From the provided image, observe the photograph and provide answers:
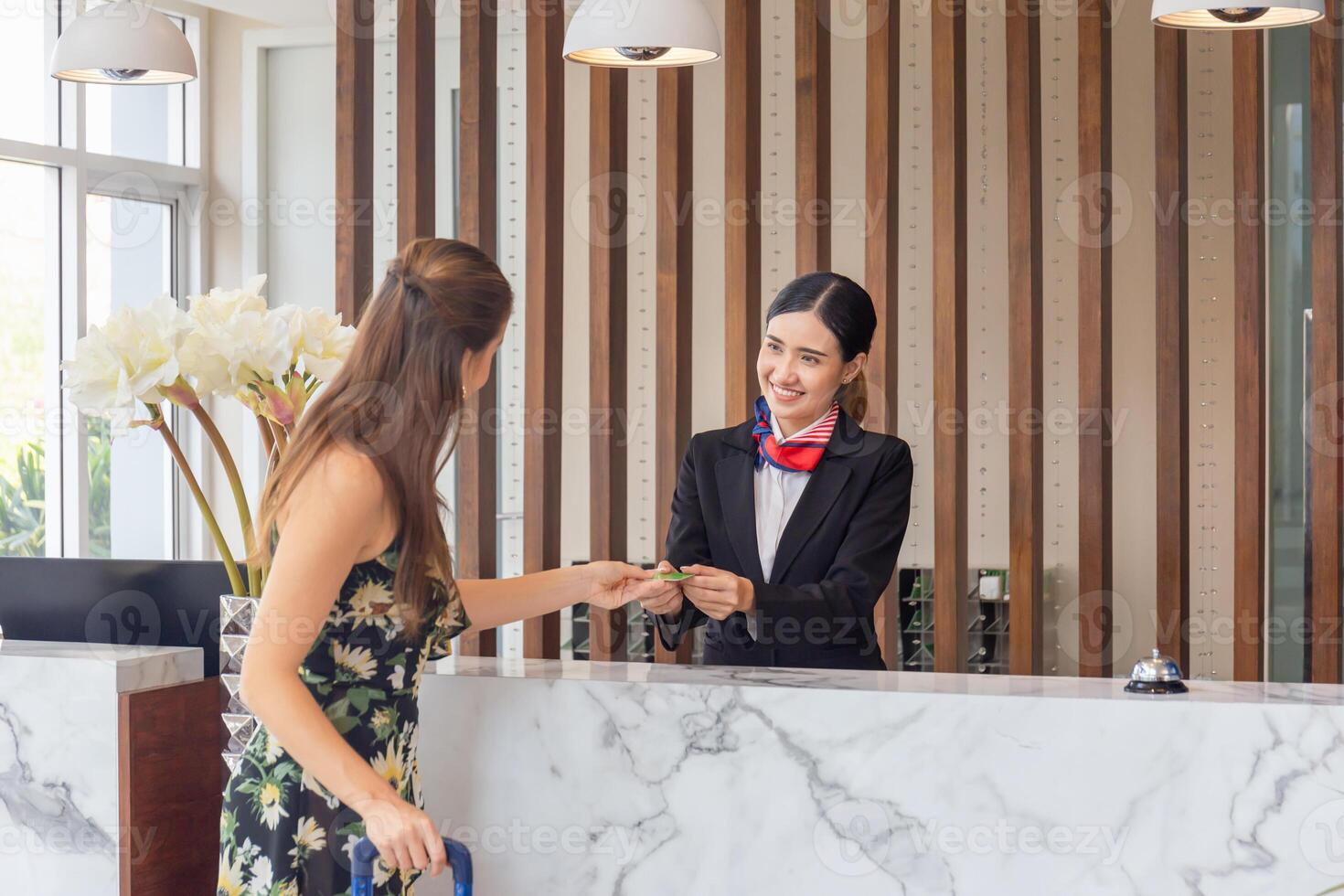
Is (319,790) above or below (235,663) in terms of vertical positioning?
below

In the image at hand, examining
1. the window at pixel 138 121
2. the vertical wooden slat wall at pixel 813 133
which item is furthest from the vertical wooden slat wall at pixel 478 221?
the window at pixel 138 121

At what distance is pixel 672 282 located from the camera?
2.85m

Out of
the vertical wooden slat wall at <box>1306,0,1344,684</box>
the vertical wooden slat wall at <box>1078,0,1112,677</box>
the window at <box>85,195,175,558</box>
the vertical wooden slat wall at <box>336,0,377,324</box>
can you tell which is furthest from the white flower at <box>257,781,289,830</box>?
the window at <box>85,195,175,558</box>

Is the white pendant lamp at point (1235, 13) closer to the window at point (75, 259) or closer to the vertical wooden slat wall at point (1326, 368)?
the vertical wooden slat wall at point (1326, 368)

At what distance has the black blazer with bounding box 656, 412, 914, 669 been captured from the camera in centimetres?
222

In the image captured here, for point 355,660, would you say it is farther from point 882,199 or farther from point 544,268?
point 882,199

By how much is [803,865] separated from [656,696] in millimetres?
291

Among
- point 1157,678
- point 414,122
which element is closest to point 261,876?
point 1157,678

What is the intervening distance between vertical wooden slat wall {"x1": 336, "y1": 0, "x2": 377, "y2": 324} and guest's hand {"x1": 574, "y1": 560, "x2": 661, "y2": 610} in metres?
1.00

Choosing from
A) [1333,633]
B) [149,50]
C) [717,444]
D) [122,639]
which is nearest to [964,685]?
[717,444]

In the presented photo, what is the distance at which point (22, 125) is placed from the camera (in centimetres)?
520

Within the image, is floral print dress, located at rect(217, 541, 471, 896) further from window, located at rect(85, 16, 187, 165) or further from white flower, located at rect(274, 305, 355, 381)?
window, located at rect(85, 16, 187, 165)

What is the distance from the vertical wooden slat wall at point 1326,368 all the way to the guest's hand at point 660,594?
126cm

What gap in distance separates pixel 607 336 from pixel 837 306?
2.19 feet
